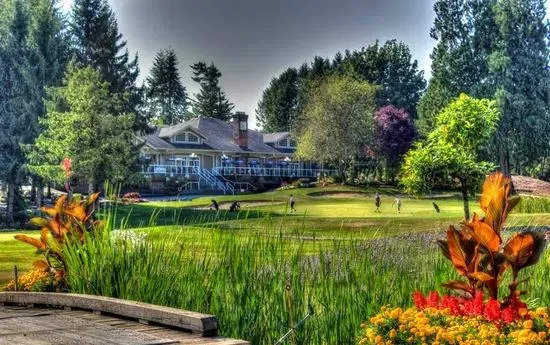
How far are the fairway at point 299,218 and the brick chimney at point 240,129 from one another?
695 inches

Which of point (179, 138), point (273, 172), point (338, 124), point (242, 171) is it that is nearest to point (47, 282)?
point (338, 124)

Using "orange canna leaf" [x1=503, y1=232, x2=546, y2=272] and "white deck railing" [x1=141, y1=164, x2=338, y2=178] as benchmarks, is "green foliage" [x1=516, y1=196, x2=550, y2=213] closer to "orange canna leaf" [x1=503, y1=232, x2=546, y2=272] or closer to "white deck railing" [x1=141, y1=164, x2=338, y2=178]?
"white deck railing" [x1=141, y1=164, x2=338, y2=178]

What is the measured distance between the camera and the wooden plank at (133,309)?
5.00 m

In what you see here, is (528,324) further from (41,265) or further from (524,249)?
(41,265)

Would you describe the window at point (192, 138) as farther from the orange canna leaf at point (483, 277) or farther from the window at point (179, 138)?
the orange canna leaf at point (483, 277)

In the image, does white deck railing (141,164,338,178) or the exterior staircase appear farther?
white deck railing (141,164,338,178)

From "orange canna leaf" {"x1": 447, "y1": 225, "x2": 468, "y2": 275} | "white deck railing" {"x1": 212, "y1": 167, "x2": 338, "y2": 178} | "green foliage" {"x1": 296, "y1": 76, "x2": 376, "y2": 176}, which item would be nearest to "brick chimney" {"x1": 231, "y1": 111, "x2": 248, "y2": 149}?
"white deck railing" {"x1": 212, "y1": 167, "x2": 338, "y2": 178}

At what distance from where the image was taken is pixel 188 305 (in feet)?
20.5

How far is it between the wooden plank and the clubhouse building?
49.4m

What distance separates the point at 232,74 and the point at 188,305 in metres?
88.3

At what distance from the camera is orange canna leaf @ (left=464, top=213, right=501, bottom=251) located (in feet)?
15.7

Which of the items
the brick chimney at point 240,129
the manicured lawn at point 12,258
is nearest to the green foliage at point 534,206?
the manicured lawn at point 12,258

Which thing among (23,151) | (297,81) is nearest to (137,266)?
(23,151)

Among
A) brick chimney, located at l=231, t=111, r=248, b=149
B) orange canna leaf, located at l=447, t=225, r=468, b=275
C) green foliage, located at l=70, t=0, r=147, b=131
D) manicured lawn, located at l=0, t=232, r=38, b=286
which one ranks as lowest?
manicured lawn, located at l=0, t=232, r=38, b=286
